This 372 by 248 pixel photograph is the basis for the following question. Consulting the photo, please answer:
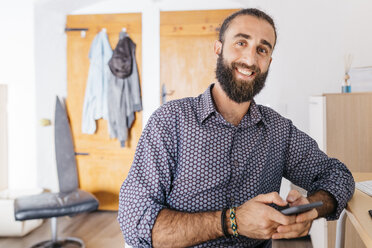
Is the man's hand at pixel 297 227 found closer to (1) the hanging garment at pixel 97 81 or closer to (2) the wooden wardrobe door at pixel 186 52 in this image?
(2) the wooden wardrobe door at pixel 186 52

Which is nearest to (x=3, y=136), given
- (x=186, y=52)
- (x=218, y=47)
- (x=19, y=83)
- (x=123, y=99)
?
(x=19, y=83)

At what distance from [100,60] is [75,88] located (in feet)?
1.35

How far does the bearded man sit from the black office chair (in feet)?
5.62

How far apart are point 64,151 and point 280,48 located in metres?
2.22

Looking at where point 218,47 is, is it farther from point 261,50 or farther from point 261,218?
point 261,218

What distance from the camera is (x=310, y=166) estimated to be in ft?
4.54

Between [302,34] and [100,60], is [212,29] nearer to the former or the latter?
[302,34]

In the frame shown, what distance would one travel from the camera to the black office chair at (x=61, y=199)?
2.62m

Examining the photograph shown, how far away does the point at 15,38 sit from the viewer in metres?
3.32

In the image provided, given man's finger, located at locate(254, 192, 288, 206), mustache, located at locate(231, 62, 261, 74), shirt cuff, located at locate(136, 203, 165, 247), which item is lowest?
shirt cuff, located at locate(136, 203, 165, 247)

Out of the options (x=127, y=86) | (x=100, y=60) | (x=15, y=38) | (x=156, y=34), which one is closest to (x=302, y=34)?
(x=156, y=34)

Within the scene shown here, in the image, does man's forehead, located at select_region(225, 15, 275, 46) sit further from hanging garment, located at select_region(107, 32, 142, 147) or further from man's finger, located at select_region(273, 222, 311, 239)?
hanging garment, located at select_region(107, 32, 142, 147)

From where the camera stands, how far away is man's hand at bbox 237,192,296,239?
97 cm

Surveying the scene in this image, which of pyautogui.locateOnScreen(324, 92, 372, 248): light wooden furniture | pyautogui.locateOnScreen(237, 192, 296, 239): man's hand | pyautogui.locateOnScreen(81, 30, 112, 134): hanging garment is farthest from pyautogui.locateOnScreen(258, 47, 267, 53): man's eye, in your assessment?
pyautogui.locateOnScreen(81, 30, 112, 134): hanging garment
